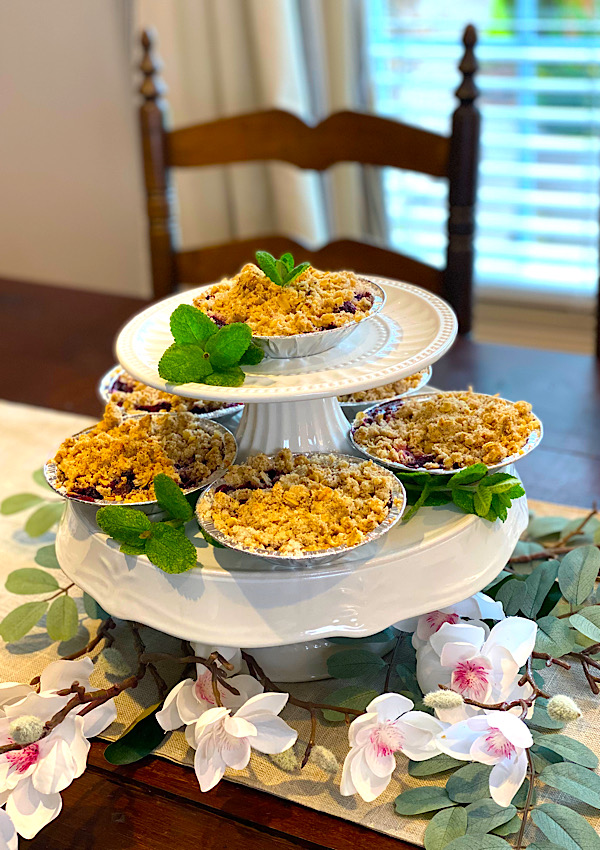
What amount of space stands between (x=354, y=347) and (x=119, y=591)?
0.24m

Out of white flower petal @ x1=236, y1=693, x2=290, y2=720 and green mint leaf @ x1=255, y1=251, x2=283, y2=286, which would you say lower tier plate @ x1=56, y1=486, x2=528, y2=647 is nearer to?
white flower petal @ x1=236, y1=693, x2=290, y2=720

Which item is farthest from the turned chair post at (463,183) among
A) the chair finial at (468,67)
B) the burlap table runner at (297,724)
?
the burlap table runner at (297,724)

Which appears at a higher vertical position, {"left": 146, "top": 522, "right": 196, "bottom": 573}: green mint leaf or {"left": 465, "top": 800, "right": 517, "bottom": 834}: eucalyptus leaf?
{"left": 146, "top": 522, "right": 196, "bottom": 573}: green mint leaf

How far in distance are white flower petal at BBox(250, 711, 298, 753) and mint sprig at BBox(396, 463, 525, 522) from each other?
17cm

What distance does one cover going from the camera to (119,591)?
63 cm

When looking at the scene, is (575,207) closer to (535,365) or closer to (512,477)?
(535,365)

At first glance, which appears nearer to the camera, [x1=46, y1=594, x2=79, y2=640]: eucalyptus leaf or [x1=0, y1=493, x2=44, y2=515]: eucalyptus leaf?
[x1=46, y1=594, x2=79, y2=640]: eucalyptus leaf

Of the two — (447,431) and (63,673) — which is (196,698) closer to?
(63,673)

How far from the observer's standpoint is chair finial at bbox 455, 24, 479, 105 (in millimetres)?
1121

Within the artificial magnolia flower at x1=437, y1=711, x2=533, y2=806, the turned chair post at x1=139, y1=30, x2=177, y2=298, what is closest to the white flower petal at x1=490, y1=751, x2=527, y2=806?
the artificial magnolia flower at x1=437, y1=711, x2=533, y2=806

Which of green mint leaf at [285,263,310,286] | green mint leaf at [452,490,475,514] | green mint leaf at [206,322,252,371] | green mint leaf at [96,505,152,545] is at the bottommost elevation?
green mint leaf at [452,490,475,514]

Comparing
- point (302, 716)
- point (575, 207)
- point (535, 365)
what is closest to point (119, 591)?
point (302, 716)

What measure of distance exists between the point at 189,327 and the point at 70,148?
213 cm

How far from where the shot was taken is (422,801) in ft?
1.82
